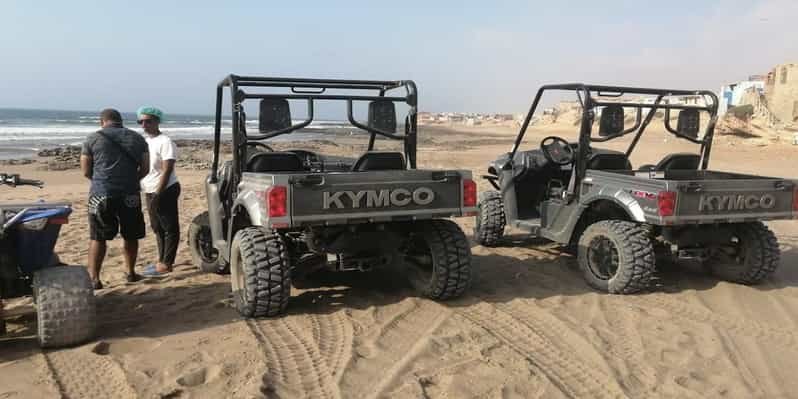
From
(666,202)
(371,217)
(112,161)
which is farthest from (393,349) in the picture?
(112,161)

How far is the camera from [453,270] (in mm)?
4938

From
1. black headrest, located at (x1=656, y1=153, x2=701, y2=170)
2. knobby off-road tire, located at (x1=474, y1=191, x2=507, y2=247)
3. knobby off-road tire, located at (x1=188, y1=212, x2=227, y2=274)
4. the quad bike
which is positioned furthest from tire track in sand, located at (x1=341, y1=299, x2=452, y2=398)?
black headrest, located at (x1=656, y1=153, x2=701, y2=170)

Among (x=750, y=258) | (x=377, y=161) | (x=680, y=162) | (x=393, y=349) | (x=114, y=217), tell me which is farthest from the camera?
(x=680, y=162)

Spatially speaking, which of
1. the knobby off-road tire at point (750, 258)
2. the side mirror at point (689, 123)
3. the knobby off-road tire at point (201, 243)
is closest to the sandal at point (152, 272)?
the knobby off-road tire at point (201, 243)

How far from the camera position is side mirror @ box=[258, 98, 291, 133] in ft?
16.0

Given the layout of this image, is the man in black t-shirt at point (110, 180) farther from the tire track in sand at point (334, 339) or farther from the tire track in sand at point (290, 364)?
the tire track in sand at point (334, 339)

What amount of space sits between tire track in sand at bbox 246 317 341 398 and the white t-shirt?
88.2 inches

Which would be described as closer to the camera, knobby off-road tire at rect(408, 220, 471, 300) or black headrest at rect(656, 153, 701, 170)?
knobby off-road tire at rect(408, 220, 471, 300)

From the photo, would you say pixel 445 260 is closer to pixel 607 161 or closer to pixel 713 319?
pixel 713 319

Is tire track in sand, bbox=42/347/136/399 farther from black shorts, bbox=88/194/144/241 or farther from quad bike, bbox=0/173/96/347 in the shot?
black shorts, bbox=88/194/144/241

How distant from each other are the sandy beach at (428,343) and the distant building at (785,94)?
31766 millimetres

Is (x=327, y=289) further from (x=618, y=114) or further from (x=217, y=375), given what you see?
(x=618, y=114)

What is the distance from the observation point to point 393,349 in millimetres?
4062

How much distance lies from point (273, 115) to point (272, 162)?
444mm
